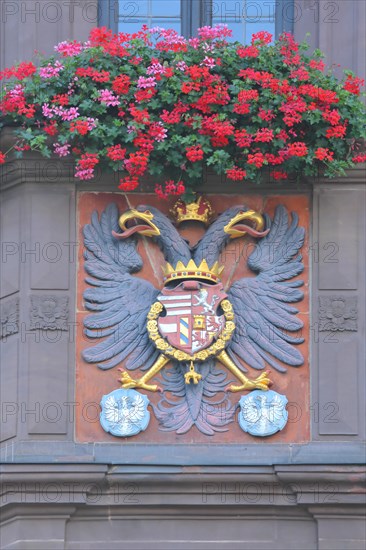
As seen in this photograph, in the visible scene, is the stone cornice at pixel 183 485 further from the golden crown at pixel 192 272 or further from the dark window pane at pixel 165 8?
the dark window pane at pixel 165 8

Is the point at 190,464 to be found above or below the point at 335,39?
below

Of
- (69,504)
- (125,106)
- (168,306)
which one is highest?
(125,106)

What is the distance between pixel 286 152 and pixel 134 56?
160 centimetres

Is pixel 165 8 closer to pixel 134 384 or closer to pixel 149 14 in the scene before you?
pixel 149 14

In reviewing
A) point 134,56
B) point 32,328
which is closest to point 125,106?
point 134,56

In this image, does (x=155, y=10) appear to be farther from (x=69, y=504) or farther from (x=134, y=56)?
(x=69, y=504)

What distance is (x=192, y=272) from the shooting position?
1043 inches

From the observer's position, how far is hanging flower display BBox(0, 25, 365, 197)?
26312 mm

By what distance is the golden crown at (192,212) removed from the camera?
2670 cm

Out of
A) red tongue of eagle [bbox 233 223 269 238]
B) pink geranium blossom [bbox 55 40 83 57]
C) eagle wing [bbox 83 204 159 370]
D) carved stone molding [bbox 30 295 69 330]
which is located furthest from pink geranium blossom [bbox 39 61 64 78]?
red tongue of eagle [bbox 233 223 269 238]

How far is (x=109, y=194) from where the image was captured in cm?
2688

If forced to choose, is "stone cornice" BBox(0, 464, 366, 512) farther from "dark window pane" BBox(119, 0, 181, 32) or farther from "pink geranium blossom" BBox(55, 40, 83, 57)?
"dark window pane" BBox(119, 0, 181, 32)

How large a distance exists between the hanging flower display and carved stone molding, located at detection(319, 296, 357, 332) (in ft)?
3.69

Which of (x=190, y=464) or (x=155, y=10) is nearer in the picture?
(x=190, y=464)
